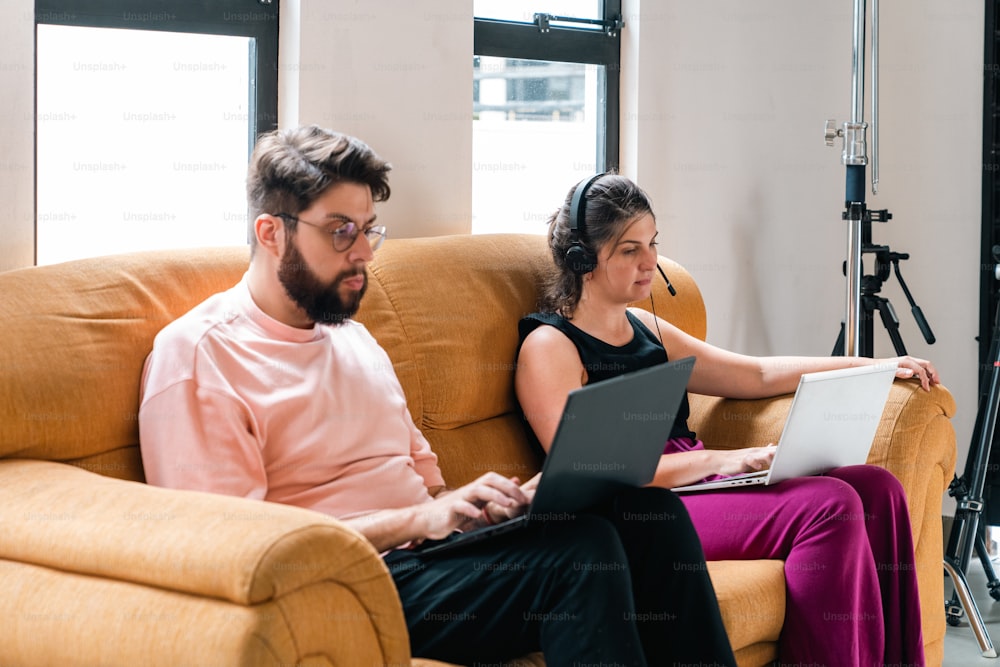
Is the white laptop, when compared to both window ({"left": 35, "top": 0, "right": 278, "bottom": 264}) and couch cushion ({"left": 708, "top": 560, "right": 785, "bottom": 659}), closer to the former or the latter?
couch cushion ({"left": 708, "top": 560, "right": 785, "bottom": 659})

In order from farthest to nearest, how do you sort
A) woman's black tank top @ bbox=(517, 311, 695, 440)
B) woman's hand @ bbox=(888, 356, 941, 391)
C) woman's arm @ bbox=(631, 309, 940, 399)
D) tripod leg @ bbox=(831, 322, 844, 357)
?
tripod leg @ bbox=(831, 322, 844, 357) < woman's arm @ bbox=(631, 309, 940, 399) < woman's hand @ bbox=(888, 356, 941, 391) < woman's black tank top @ bbox=(517, 311, 695, 440)

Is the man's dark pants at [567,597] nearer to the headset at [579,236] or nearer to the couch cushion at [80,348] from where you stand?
the couch cushion at [80,348]

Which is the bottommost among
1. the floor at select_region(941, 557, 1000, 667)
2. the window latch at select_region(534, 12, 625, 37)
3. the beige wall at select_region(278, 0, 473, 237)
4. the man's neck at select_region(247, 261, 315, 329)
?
the floor at select_region(941, 557, 1000, 667)

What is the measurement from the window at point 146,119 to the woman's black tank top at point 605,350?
77 centimetres

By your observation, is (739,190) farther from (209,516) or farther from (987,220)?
(209,516)

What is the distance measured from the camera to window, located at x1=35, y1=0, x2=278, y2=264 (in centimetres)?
243

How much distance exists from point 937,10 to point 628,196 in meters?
1.90

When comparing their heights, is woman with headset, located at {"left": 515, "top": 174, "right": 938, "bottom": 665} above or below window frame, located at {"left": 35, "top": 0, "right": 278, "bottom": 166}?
below

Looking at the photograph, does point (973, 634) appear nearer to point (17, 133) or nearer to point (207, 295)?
point (207, 295)

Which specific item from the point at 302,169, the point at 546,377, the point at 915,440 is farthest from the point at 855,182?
the point at 302,169

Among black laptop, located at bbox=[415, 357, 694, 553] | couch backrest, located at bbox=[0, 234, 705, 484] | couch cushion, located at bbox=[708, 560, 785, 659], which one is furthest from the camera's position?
couch cushion, located at bbox=[708, 560, 785, 659]

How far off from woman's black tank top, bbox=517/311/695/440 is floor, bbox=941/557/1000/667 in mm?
864

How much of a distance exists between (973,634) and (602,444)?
6.14ft

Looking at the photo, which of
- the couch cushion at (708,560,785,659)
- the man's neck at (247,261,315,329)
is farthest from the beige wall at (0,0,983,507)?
the couch cushion at (708,560,785,659)
